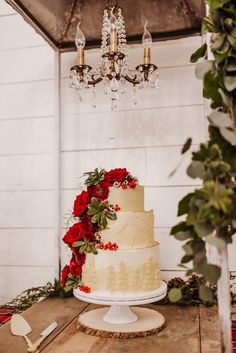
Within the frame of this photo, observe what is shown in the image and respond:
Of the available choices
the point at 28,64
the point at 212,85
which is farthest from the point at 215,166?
the point at 28,64

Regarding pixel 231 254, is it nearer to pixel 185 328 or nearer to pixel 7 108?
pixel 185 328

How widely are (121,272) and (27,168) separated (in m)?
0.98

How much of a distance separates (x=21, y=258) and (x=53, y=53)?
43.1 inches

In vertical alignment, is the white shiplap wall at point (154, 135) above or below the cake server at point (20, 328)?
above

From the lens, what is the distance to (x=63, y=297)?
1.75 meters

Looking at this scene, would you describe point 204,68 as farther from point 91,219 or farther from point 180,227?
point 91,219

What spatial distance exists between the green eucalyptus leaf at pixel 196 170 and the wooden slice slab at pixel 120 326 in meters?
0.91

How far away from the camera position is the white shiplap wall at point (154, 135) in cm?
186

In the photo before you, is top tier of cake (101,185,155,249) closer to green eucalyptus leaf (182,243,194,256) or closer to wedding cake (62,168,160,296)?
wedding cake (62,168,160,296)

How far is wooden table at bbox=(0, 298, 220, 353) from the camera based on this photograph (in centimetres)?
115

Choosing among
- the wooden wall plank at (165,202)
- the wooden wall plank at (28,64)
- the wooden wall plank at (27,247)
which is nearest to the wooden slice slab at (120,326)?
the wooden wall plank at (165,202)

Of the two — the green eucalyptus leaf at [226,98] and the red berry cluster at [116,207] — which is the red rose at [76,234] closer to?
the red berry cluster at [116,207]

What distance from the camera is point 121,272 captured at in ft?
4.16

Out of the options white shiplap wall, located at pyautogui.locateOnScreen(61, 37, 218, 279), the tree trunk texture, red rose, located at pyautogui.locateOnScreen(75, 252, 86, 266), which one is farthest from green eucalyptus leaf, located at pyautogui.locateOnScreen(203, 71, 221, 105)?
white shiplap wall, located at pyautogui.locateOnScreen(61, 37, 218, 279)
